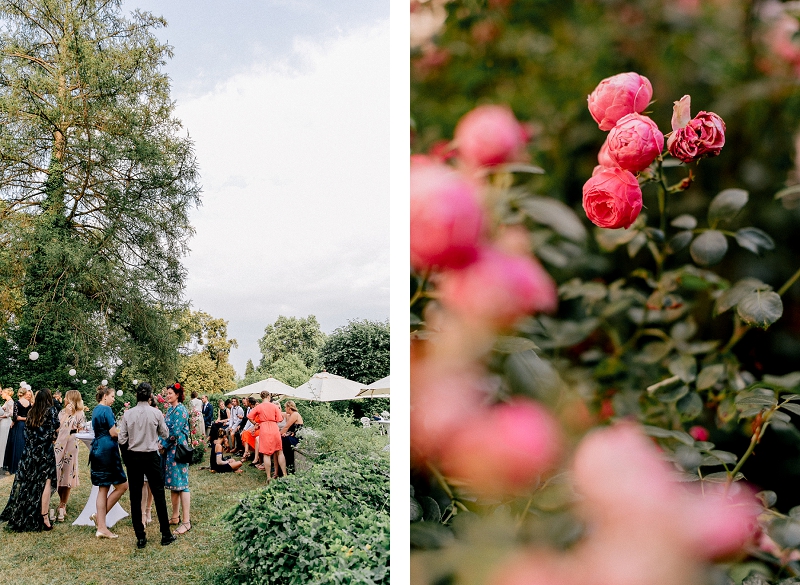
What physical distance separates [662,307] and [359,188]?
1908mm

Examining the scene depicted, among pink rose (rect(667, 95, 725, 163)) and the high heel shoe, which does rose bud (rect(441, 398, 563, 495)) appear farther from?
the high heel shoe

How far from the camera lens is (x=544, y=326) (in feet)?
2.20

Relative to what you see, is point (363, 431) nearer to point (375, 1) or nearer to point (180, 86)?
point (180, 86)

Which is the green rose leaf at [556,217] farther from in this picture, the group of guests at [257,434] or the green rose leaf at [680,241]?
the group of guests at [257,434]

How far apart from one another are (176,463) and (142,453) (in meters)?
0.16

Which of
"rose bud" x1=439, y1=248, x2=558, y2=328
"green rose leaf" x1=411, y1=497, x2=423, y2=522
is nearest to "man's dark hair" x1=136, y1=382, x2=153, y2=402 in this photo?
"green rose leaf" x1=411, y1=497, x2=423, y2=522

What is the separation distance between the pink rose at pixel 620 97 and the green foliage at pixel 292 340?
200cm

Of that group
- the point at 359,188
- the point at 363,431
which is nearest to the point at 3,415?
the point at 363,431

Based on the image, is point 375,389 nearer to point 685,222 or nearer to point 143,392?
point 143,392

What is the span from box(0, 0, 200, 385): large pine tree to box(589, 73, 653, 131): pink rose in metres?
2.19

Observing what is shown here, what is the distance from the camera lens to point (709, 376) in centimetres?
62

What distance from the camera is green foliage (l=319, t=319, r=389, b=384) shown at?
2445mm

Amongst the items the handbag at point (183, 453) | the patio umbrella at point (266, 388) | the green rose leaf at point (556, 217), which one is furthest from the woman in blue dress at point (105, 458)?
the green rose leaf at point (556, 217)

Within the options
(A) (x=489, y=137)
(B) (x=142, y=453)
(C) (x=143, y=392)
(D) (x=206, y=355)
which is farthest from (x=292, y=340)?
(A) (x=489, y=137)
